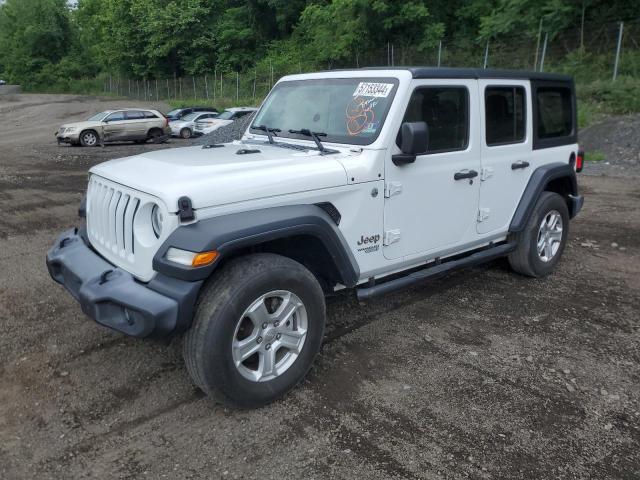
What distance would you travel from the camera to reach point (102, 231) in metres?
3.64

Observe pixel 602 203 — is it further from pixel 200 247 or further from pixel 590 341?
pixel 200 247

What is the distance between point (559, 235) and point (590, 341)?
5.63 feet

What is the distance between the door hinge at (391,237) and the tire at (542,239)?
6.11ft

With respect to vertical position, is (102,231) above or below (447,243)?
above

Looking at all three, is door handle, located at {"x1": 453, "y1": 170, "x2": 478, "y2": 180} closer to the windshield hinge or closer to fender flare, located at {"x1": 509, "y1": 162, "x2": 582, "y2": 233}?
fender flare, located at {"x1": 509, "y1": 162, "x2": 582, "y2": 233}

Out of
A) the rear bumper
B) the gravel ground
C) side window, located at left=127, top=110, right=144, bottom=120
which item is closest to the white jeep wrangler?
the rear bumper

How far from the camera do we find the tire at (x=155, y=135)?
21.6m

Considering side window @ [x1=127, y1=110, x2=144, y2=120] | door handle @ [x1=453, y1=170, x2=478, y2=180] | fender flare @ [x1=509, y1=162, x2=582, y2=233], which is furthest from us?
side window @ [x1=127, y1=110, x2=144, y2=120]

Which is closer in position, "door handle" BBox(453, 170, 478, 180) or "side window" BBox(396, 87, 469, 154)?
"side window" BBox(396, 87, 469, 154)

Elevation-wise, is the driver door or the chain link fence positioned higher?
the chain link fence

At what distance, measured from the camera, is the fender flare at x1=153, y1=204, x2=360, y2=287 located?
2.96 metres

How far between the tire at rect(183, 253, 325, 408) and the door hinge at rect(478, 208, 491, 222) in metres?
1.94

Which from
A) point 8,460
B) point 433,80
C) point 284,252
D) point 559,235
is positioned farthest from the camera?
point 559,235

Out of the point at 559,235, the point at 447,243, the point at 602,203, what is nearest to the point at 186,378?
the point at 447,243
